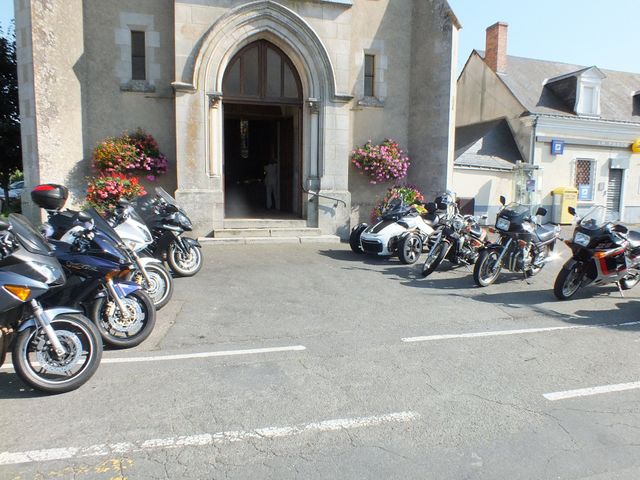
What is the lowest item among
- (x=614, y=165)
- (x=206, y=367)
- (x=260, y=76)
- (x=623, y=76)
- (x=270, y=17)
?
(x=206, y=367)

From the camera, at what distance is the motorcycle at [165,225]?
6828mm

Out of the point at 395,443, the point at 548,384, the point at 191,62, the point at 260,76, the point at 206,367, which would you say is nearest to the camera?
the point at 395,443

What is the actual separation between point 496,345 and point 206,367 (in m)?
2.92

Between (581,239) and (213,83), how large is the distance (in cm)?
823

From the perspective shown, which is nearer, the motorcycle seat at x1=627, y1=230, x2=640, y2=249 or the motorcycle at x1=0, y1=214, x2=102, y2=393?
the motorcycle at x1=0, y1=214, x2=102, y2=393

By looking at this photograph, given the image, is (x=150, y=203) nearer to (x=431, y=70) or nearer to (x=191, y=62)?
(x=191, y=62)

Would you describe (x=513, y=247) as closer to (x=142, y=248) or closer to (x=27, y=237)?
(x=142, y=248)

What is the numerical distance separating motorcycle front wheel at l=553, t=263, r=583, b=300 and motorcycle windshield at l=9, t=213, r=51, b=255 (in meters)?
6.49

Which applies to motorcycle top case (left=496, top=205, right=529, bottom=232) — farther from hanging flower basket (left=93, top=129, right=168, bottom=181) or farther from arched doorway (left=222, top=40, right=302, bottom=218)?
hanging flower basket (left=93, top=129, right=168, bottom=181)

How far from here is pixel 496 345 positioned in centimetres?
494

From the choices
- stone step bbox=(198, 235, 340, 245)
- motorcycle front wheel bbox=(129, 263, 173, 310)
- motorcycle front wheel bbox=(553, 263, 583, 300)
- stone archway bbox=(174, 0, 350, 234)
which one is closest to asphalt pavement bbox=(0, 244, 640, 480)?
motorcycle front wheel bbox=(129, 263, 173, 310)

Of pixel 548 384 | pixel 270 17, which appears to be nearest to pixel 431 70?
pixel 270 17

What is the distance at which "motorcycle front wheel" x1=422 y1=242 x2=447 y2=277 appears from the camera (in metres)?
7.95

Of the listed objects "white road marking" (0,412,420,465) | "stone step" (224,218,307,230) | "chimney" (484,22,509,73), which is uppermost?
"chimney" (484,22,509,73)
